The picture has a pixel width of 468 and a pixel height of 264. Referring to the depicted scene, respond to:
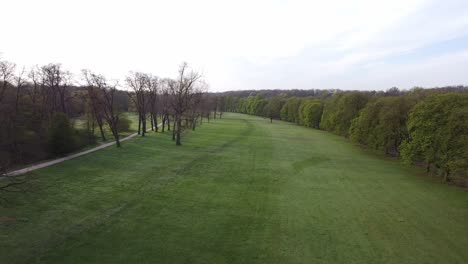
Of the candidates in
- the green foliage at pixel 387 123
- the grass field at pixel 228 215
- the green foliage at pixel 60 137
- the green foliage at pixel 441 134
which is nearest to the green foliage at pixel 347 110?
the green foliage at pixel 387 123

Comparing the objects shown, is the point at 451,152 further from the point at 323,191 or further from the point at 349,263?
the point at 349,263

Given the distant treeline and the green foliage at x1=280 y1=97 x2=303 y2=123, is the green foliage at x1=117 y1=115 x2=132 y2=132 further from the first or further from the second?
the green foliage at x1=280 y1=97 x2=303 y2=123

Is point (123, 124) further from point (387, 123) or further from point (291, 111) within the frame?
point (291, 111)

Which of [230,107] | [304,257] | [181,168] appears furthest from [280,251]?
[230,107]

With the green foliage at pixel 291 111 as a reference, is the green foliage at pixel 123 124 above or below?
below

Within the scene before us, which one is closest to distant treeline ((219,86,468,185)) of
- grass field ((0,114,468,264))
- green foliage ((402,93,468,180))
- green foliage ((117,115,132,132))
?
green foliage ((402,93,468,180))

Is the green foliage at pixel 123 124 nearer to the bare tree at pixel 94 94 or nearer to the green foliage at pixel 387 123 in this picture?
the bare tree at pixel 94 94
